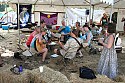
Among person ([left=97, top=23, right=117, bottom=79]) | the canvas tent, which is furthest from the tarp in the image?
person ([left=97, top=23, right=117, bottom=79])

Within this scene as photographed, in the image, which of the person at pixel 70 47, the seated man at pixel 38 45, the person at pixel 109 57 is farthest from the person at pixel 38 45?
the person at pixel 109 57

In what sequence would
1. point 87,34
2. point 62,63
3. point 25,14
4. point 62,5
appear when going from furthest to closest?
1. point 25,14
2. point 62,5
3. point 87,34
4. point 62,63

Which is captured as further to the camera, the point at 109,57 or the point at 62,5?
the point at 62,5

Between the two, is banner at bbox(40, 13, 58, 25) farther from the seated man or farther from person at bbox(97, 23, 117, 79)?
person at bbox(97, 23, 117, 79)

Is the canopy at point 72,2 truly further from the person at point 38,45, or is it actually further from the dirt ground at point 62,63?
the person at point 38,45

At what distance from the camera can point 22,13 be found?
16922mm

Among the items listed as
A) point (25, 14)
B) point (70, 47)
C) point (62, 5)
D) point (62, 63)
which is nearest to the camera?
point (70, 47)

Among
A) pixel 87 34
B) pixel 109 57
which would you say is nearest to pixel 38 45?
pixel 87 34

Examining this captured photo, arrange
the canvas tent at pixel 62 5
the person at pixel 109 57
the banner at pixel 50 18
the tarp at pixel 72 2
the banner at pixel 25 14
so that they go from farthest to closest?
the banner at pixel 25 14 < the banner at pixel 50 18 < the canvas tent at pixel 62 5 < the tarp at pixel 72 2 < the person at pixel 109 57

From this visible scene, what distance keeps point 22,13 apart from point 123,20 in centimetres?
737

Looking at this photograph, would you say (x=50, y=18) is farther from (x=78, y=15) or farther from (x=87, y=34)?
(x=87, y=34)

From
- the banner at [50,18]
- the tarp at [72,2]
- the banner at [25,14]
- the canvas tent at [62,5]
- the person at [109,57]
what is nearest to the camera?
the person at [109,57]

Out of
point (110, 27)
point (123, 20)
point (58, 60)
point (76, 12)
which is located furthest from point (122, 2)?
point (110, 27)

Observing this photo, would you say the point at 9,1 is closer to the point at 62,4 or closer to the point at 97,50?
the point at 62,4
